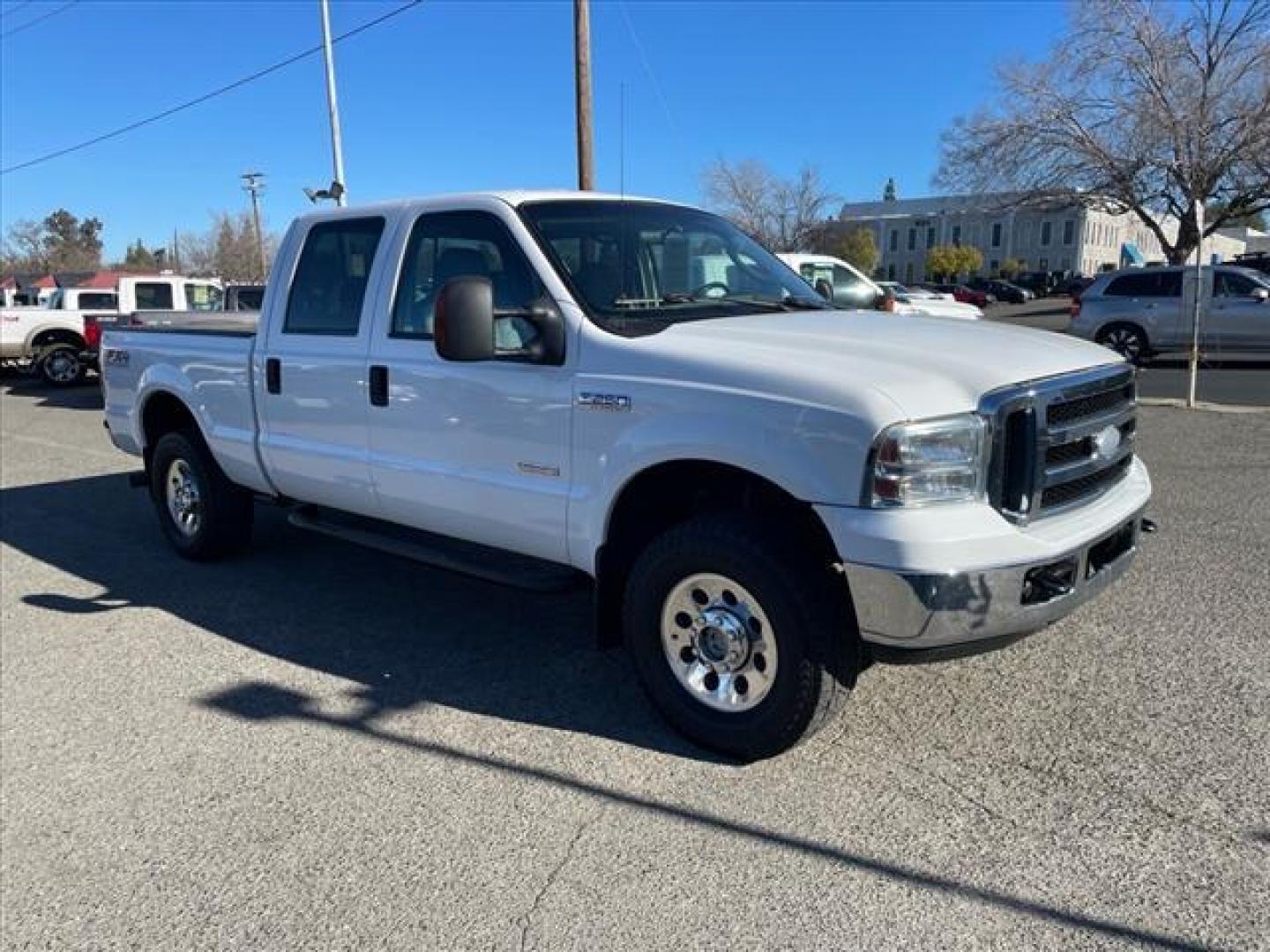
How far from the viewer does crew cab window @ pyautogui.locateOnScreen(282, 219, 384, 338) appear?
15.1 ft

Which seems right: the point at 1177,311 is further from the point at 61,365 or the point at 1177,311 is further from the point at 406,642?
the point at 61,365

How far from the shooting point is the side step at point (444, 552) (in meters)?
3.89

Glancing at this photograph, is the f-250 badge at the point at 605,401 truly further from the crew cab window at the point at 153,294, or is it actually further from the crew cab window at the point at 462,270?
the crew cab window at the point at 153,294

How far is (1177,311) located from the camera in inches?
628

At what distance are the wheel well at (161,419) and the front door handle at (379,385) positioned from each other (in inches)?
87.2

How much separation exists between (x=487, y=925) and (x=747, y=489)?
5.30ft

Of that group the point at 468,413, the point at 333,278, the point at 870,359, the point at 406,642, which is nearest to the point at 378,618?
the point at 406,642

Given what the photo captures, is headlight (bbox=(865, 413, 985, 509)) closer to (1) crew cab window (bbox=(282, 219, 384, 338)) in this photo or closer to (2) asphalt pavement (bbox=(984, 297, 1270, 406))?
(1) crew cab window (bbox=(282, 219, 384, 338))

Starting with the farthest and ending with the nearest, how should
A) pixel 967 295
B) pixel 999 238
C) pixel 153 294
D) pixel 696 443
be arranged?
pixel 999 238, pixel 967 295, pixel 153 294, pixel 696 443

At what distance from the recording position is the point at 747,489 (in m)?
3.43

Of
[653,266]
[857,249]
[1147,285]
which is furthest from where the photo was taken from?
[857,249]

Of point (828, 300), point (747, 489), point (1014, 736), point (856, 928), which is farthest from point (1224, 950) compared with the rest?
point (828, 300)

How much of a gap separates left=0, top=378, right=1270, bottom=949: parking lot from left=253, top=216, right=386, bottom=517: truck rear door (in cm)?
78

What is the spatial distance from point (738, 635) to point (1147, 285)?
1588 cm
